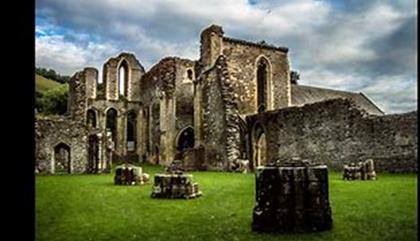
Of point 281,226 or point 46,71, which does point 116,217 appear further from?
point 46,71

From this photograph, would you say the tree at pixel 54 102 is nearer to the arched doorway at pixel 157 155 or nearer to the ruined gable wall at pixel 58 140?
the arched doorway at pixel 157 155

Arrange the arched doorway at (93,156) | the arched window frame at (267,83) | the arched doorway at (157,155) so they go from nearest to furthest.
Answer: the arched doorway at (93,156), the arched window frame at (267,83), the arched doorway at (157,155)

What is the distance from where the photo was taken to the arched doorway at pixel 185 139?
115 feet

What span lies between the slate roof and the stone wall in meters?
13.3

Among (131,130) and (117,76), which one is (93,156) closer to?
(131,130)

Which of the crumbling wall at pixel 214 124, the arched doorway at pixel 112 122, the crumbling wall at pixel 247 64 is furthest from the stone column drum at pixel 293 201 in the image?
the arched doorway at pixel 112 122

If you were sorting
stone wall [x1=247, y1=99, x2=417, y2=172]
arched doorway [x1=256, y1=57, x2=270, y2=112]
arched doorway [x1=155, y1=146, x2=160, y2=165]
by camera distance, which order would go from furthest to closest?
arched doorway [x1=155, y1=146, x2=160, y2=165] < arched doorway [x1=256, y1=57, x2=270, y2=112] < stone wall [x1=247, y1=99, x2=417, y2=172]

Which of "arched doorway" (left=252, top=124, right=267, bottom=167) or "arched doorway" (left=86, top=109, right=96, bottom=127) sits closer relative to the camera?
"arched doorway" (left=252, top=124, right=267, bottom=167)

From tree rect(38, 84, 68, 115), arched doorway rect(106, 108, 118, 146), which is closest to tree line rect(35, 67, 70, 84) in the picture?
tree rect(38, 84, 68, 115)

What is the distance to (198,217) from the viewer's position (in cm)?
703

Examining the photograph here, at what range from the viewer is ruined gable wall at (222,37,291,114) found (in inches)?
1288

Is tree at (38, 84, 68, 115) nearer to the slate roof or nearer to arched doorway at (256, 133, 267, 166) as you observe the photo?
the slate roof

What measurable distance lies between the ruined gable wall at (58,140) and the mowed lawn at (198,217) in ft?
44.2
